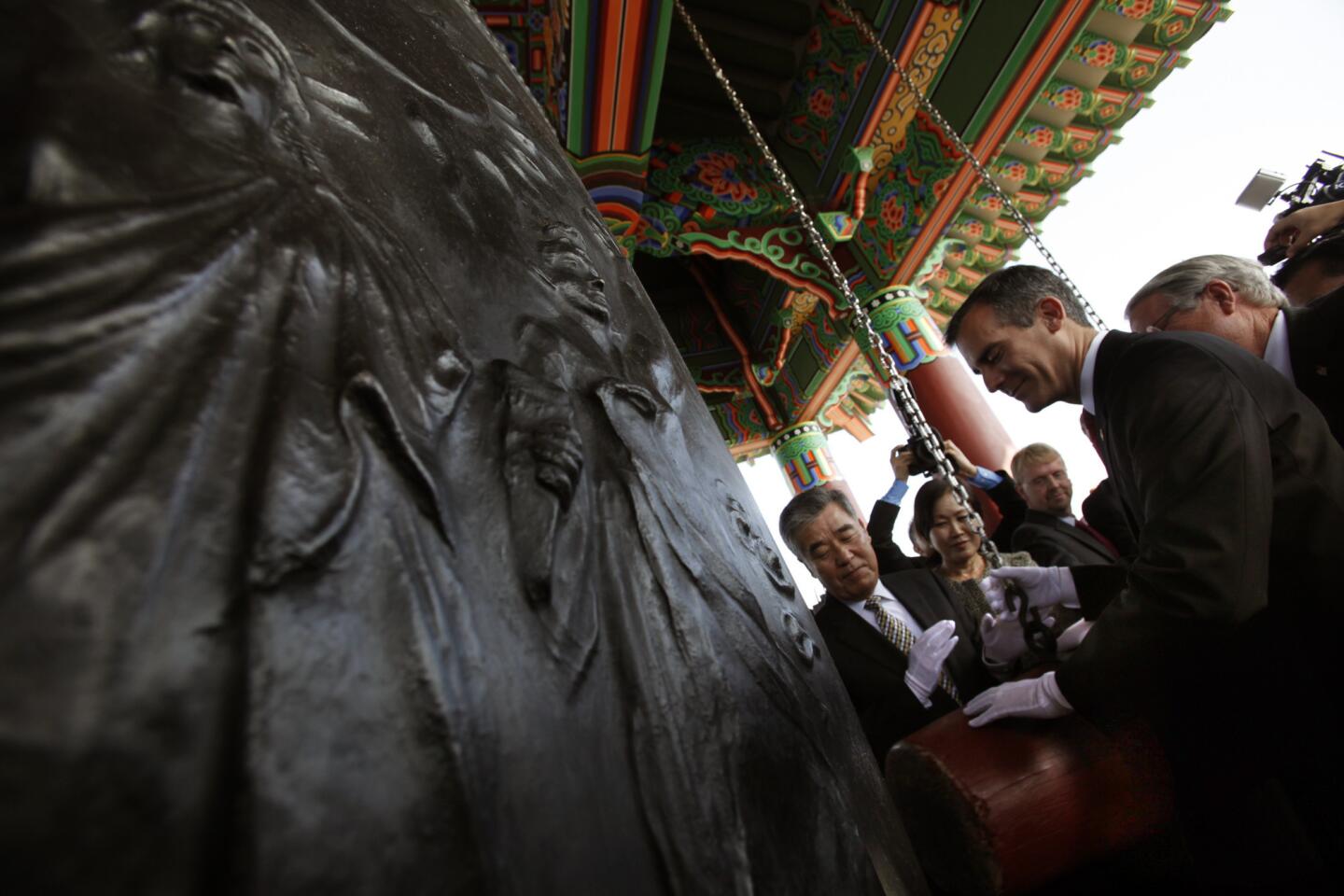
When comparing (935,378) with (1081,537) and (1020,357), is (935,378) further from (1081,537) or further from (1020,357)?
(1020,357)

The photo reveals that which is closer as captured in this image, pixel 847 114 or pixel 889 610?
pixel 889 610

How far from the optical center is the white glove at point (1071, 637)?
2.53 ft

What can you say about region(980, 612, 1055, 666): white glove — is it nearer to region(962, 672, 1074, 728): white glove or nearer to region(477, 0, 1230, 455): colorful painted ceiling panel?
region(962, 672, 1074, 728): white glove

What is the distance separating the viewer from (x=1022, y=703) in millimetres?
585

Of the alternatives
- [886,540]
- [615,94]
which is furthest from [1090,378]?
[615,94]

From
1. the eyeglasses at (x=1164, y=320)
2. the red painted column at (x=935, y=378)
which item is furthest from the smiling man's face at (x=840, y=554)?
the red painted column at (x=935, y=378)

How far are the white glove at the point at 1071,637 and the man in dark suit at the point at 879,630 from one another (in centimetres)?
12

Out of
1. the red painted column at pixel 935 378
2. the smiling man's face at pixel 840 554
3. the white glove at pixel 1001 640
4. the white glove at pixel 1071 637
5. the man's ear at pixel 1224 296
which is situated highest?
the red painted column at pixel 935 378

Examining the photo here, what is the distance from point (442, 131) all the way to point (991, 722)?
0.57 meters

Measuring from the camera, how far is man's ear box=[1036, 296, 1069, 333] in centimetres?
92

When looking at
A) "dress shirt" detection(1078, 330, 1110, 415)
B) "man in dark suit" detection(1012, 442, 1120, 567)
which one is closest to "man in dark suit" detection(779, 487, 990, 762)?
"man in dark suit" detection(1012, 442, 1120, 567)

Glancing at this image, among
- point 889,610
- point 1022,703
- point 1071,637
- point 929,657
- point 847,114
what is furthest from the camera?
point 847,114

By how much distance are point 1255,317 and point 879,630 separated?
0.69 meters

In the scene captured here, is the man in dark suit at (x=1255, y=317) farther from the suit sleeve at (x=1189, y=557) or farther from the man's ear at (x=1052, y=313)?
the suit sleeve at (x=1189, y=557)
